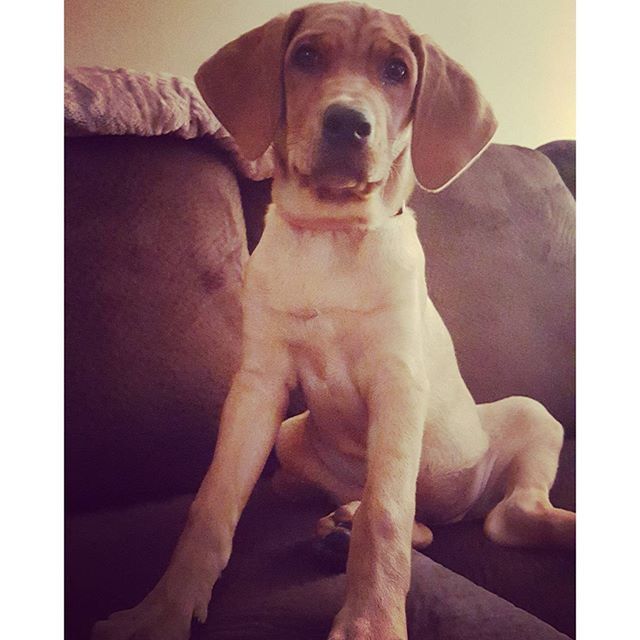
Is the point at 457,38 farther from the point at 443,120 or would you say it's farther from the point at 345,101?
the point at 345,101

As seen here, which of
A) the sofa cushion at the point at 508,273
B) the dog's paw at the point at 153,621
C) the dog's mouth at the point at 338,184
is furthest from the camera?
the sofa cushion at the point at 508,273

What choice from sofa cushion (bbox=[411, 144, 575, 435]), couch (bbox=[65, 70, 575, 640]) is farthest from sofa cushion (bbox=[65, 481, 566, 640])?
sofa cushion (bbox=[411, 144, 575, 435])

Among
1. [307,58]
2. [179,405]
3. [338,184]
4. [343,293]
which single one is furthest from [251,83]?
[179,405]

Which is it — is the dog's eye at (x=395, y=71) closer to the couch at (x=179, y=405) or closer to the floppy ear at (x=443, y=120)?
the floppy ear at (x=443, y=120)

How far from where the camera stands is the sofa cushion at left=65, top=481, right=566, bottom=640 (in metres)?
1.03

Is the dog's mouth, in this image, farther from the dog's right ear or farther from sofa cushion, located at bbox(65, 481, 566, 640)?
sofa cushion, located at bbox(65, 481, 566, 640)

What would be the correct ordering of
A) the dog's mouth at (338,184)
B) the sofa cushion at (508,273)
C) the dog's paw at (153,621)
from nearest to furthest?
1. the dog's paw at (153,621)
2. the dog's mouth at (338,184)
3. the sofa cushion at (508,273)

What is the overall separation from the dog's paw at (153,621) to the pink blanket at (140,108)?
2.01 ft

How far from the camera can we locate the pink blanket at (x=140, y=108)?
1.12 m

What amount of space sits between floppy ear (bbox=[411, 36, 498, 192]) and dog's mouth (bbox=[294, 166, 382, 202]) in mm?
90

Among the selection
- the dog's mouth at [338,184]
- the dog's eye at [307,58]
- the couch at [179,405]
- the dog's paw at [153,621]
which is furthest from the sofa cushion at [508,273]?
the dog's paw at [153,621]

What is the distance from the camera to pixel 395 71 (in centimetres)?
112
